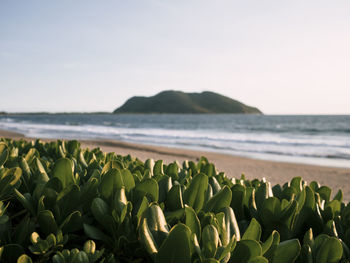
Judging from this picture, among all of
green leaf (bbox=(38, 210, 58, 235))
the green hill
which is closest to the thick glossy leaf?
green leaf (bbox=(38, 210, 58, 235))

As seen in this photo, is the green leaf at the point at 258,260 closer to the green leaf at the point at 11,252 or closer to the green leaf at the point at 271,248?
the green leaf at the point at 271,248

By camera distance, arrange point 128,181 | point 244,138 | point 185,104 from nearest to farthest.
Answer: point 128,181
point 244,138
point 185,104

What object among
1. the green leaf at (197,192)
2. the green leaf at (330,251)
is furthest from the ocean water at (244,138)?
the green leaf at (330,251)

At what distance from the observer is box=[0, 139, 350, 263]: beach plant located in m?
0.83

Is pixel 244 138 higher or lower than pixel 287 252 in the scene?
lower

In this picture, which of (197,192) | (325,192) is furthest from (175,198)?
(325,192)

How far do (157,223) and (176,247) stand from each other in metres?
0.14

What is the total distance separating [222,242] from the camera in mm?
895

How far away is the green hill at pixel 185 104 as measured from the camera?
159m

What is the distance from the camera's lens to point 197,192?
117 centimetres

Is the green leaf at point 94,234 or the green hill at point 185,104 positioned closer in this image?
the green leaf at point 94,234

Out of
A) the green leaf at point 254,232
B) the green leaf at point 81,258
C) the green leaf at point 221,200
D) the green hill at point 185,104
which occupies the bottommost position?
the green leaf at point 81,258

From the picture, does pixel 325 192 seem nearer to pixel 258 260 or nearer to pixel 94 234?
pixel 258 260

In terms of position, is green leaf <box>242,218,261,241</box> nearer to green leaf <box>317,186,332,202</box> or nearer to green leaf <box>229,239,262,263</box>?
green leaf <box>229,239,262,263</box>
